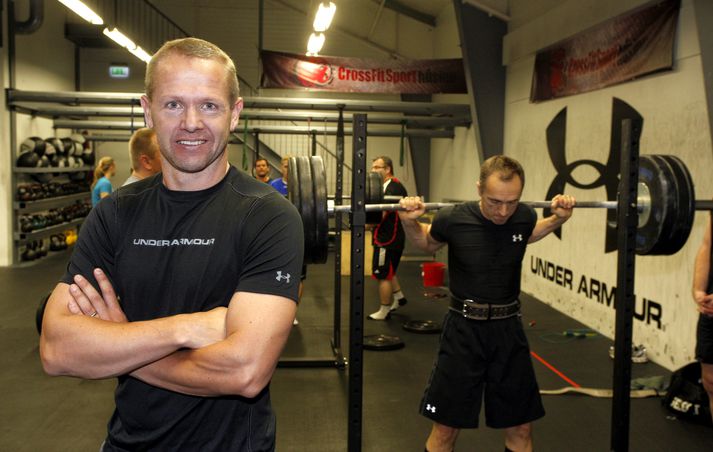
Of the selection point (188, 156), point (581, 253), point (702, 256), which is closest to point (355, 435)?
point (188, 156)

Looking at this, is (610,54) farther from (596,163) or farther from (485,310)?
(485,310)

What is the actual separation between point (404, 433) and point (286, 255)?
7.65 ft

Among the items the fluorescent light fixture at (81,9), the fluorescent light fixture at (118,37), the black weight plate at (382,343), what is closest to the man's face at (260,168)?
the fluorescent light fixture at (81,9)

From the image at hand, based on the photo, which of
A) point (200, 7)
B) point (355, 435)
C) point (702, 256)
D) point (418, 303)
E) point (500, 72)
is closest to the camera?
point (355, 435)

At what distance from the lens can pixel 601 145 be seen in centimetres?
546

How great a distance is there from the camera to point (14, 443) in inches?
125

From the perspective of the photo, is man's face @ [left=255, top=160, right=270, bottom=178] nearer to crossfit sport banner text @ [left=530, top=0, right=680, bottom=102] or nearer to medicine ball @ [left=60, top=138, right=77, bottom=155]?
crossfit sport banner text @ [left=530, top=0, right=680, bottom=102]

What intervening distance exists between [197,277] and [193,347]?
0.14m

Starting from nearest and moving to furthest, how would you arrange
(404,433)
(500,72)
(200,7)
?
(404,433) < (500,72) < (200,7)

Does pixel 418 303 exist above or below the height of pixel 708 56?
below

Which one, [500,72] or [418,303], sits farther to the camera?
[500,72]

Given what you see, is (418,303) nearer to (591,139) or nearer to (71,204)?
(591,139)

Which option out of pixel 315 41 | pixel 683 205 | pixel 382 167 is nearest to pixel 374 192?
pixel 683 205

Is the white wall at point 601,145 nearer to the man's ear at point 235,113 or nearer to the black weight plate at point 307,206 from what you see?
the black weight plate at point 307,206
